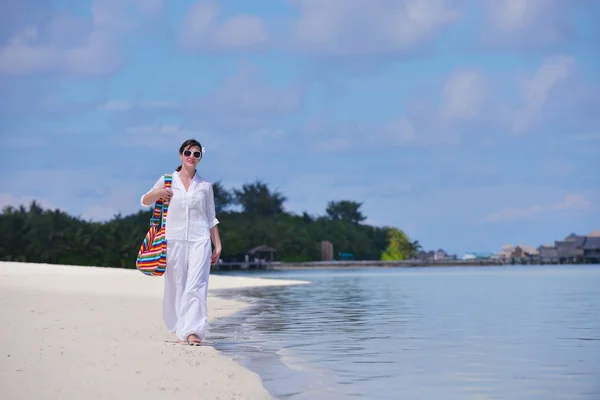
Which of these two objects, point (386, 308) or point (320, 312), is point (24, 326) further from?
point (386, 308)

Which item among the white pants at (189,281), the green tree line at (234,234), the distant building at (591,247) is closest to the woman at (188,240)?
the white pants at (189,281)

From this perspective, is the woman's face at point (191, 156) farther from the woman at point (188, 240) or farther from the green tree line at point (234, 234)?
the green tree line at point (234, 234)

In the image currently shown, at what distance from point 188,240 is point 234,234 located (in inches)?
3083

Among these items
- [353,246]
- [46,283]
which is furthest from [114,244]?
[46,283]

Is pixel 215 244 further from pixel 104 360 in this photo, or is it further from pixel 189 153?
pixel 104 360

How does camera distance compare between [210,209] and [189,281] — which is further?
[210,209]

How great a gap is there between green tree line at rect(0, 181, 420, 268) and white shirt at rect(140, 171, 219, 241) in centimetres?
6114

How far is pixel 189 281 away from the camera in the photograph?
936 cm

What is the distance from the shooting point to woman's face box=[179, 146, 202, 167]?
370 inches

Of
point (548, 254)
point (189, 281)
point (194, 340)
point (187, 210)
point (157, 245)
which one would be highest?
point (548, 254)

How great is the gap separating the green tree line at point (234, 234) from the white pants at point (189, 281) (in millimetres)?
61047

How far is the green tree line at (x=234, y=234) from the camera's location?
6969cm

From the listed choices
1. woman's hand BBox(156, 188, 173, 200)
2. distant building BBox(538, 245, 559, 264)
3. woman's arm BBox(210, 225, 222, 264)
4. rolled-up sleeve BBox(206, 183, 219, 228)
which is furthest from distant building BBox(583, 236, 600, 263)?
woman's hand BBox(156, 188, 173, 200)

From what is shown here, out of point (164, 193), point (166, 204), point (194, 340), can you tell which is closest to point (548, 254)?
point (194, 340)
